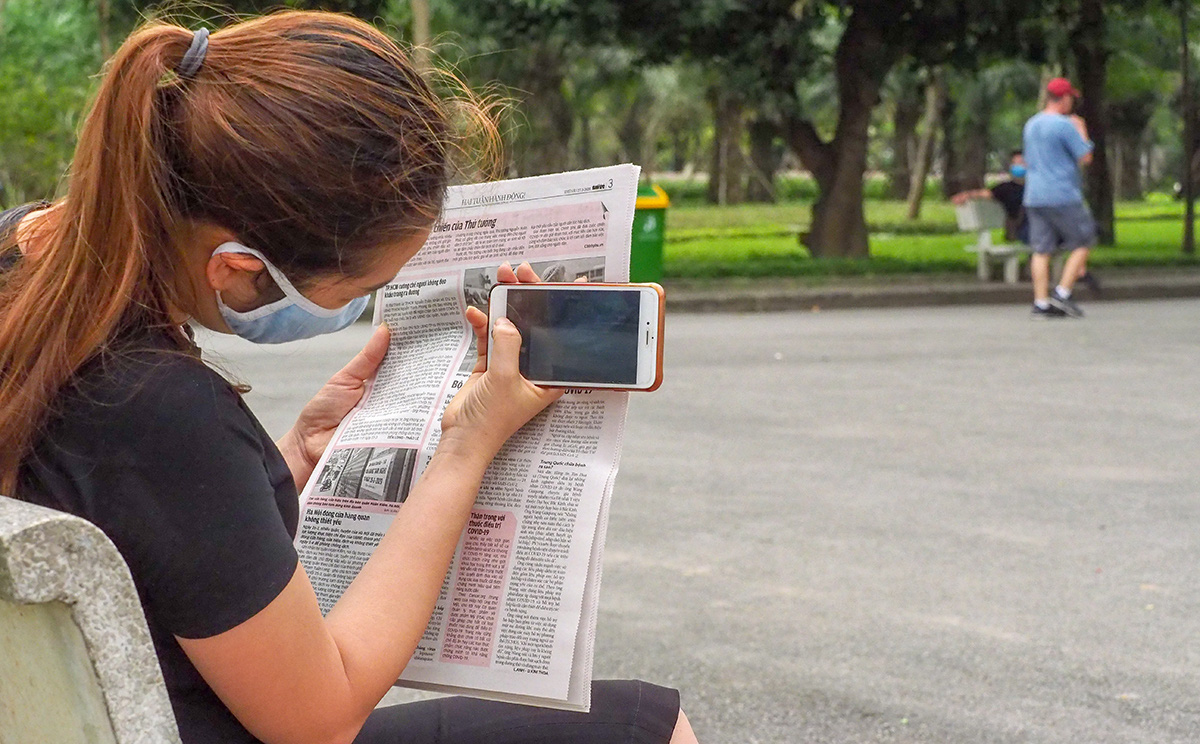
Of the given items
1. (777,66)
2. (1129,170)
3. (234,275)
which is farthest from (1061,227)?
(1129,170)

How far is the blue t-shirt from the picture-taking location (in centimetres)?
1268

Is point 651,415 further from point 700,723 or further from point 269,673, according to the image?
point 269,673

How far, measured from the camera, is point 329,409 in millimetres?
2070

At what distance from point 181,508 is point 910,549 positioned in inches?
154

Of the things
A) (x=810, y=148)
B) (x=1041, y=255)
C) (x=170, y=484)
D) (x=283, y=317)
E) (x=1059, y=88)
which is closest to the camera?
(x=170, y=484)

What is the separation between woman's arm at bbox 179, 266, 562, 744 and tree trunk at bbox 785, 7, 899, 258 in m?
15.0

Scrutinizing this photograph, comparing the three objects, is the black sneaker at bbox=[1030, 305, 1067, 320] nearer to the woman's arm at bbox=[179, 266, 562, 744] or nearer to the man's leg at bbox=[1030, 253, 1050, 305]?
the man's leg at bbox=[1030, 253, 1050, 305]

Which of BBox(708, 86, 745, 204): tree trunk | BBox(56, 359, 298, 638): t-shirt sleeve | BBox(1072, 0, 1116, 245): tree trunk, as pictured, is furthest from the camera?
BBox(708, 86, 745, 204): tree trunk

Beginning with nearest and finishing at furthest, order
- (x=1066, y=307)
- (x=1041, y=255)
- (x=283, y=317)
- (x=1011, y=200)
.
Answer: (x=283, y=317), (x=1066, y=307), (x=1041, y=255), (x=1011, y=200)

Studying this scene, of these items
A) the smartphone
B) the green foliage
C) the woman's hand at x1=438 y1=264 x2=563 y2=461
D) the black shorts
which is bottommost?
the black shorts

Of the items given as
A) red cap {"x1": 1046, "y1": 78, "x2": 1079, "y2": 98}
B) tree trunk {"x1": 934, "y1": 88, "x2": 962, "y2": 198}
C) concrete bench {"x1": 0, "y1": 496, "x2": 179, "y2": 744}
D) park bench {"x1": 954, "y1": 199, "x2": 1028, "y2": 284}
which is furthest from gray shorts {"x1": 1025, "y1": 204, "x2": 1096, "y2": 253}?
tree trunk {"x1": 934, "y1": 88, "x2": 962, "y2": 198}

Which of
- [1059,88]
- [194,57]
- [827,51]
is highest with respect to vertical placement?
[827,51]

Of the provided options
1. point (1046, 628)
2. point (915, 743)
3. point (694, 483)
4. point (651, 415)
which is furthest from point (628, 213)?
point (651, 415)

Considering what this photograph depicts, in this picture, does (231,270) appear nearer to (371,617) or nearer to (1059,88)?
(371,617)
